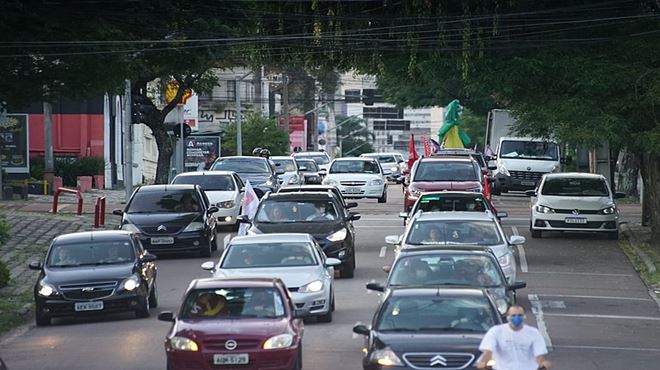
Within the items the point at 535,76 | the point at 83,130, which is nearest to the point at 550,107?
the point at 535,76

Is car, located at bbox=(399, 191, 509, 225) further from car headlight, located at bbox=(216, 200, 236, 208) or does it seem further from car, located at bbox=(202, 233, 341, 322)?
car headlight, located at bbox=(216, 200, 236, 208)

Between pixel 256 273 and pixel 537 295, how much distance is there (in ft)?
20.1

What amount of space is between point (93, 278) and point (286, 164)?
1073 inches

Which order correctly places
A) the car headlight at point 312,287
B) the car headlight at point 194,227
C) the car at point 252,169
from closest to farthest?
the car headlight at point 312,287
the car headlight at point 194,227
the car at point 252,169

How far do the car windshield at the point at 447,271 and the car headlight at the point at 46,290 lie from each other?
20.4 feet

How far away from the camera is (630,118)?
3073cm

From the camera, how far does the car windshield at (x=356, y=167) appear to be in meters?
46.8

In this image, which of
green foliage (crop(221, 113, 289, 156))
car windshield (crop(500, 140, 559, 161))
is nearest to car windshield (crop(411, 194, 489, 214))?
car windshield (crop(500, 140, 559, 161))

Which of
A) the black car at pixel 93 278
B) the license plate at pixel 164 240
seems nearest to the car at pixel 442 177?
the license plate at pixel 164 240

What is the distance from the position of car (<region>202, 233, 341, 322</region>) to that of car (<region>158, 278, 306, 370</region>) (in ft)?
10.9

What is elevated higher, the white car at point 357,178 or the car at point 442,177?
the car at point 442,177

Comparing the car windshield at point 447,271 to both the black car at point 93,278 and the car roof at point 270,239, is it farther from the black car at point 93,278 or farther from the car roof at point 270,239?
the black car at point 93,278

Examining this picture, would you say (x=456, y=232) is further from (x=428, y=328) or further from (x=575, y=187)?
(x=575, y=187)

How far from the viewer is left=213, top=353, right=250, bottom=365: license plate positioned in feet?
49.6
